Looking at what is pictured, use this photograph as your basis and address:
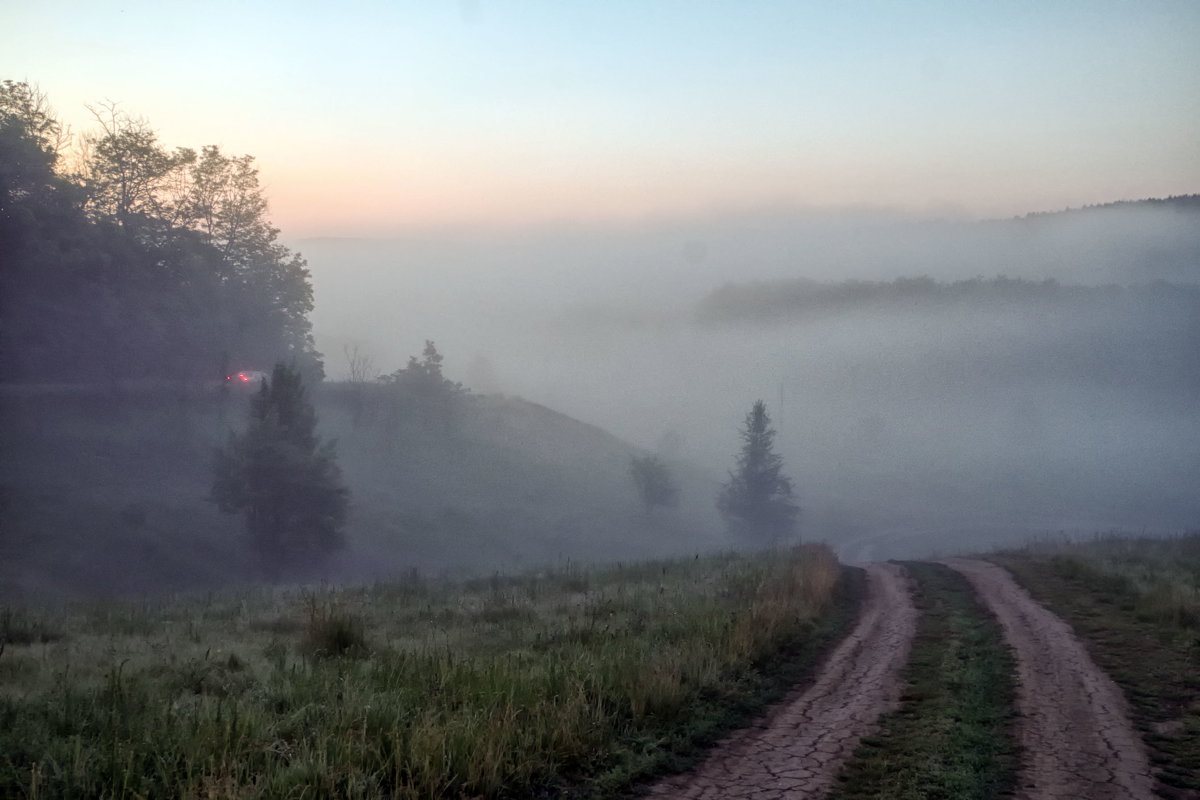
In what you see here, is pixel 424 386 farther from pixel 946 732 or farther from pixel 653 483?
pixel 946 732

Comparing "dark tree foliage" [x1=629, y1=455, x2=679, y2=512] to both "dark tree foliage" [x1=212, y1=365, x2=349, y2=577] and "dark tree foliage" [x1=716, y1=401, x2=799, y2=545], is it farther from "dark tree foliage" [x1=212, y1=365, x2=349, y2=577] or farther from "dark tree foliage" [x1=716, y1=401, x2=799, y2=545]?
"dark tree foliage" [x1=212, y1=365, x2=349, y2=577]

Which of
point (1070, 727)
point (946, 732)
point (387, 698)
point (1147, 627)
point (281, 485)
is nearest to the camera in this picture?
point (387, 698)

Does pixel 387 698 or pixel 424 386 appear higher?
pixel 424 386

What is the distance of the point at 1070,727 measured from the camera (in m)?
7.95

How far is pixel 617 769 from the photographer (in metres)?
6.57

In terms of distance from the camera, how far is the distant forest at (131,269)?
152 ft

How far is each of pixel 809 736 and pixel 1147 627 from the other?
9711 mm

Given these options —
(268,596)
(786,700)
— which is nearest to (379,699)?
(786,700)

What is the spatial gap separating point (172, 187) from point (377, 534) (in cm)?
3350

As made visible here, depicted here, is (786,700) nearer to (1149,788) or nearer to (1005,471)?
(1149,788)

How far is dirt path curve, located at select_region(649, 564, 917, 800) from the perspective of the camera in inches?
251

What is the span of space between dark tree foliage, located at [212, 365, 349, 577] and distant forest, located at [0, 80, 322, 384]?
44.7 feet

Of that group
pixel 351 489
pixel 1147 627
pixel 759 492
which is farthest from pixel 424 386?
pixel 1147 627

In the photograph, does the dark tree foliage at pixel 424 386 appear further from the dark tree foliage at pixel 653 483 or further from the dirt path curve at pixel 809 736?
the dirt path curve at pixel 809 736
